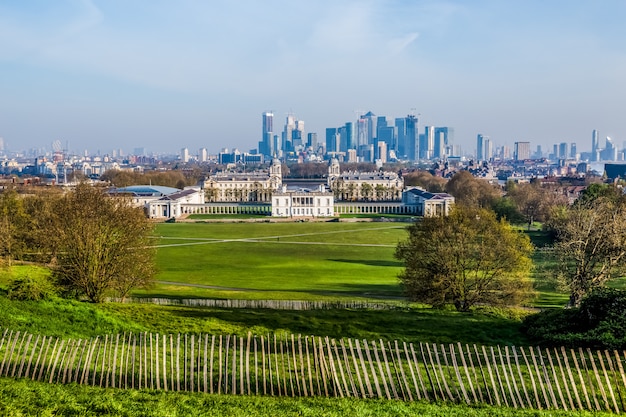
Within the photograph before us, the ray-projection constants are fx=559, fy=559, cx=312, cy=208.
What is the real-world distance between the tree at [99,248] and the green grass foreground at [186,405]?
50.0ft

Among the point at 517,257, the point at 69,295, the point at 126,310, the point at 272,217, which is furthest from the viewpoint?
the point at 272,217

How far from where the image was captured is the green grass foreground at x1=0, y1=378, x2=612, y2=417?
31.1 ft

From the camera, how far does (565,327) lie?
17422 millimetres

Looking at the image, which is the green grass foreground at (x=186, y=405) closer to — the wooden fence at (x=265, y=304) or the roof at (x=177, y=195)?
the wooden fence at (x=265, y=304)

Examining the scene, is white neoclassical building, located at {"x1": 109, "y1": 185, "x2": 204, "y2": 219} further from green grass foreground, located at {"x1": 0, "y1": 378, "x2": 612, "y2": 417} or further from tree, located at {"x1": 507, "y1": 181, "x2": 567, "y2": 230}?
green grass foreground, located at {"x1": 0, "y1": 378, "x2": 612, "y2": 417}

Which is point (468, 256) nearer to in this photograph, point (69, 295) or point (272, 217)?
point (69, 295)

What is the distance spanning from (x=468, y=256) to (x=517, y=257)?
2494mm

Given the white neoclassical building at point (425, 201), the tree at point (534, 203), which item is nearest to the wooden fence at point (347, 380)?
the tree at point (534, 203)

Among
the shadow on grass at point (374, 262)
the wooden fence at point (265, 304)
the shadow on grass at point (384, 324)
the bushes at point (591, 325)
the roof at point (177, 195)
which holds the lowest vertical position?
the shadow on grass at point (374, 262)

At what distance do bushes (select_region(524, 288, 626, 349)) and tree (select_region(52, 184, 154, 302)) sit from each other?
1846cm

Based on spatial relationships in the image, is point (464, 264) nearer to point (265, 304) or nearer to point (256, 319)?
point (265, 304)

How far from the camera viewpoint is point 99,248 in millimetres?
26672

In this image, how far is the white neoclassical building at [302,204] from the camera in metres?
105

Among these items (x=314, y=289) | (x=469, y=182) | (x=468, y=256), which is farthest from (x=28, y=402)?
(x=469, y=182)
